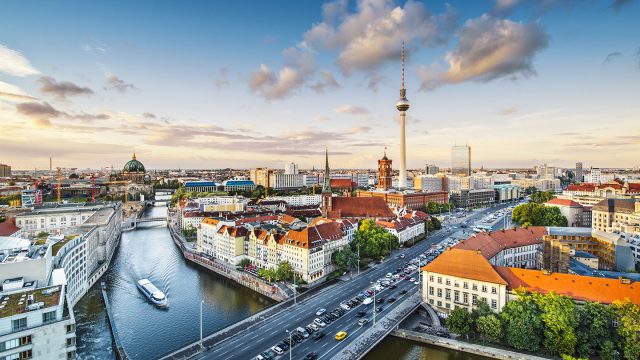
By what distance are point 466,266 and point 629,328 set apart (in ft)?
41.4

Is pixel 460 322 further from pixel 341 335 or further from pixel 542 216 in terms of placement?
pixel 542 216

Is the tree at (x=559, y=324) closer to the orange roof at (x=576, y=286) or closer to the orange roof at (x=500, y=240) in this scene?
the orange roof at (x=576, y=286)

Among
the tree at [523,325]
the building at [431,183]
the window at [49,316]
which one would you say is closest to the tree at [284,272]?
the tree at [523,325]

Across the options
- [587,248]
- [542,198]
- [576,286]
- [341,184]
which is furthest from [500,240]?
[341,184]

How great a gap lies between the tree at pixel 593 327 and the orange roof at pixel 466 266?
614cm

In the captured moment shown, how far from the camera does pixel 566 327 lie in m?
26.9

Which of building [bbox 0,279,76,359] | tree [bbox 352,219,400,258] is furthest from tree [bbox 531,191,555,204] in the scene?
building [bbox 0,279,76,359]

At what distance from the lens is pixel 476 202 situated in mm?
140750

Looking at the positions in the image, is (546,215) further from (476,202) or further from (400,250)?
(476,202)

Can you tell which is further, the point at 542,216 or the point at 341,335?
the point at 542,216

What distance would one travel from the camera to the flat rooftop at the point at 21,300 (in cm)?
2198

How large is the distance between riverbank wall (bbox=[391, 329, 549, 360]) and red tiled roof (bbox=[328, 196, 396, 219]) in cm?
5338

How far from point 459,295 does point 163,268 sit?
46.6 m

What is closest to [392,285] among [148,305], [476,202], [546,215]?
[148,305]
